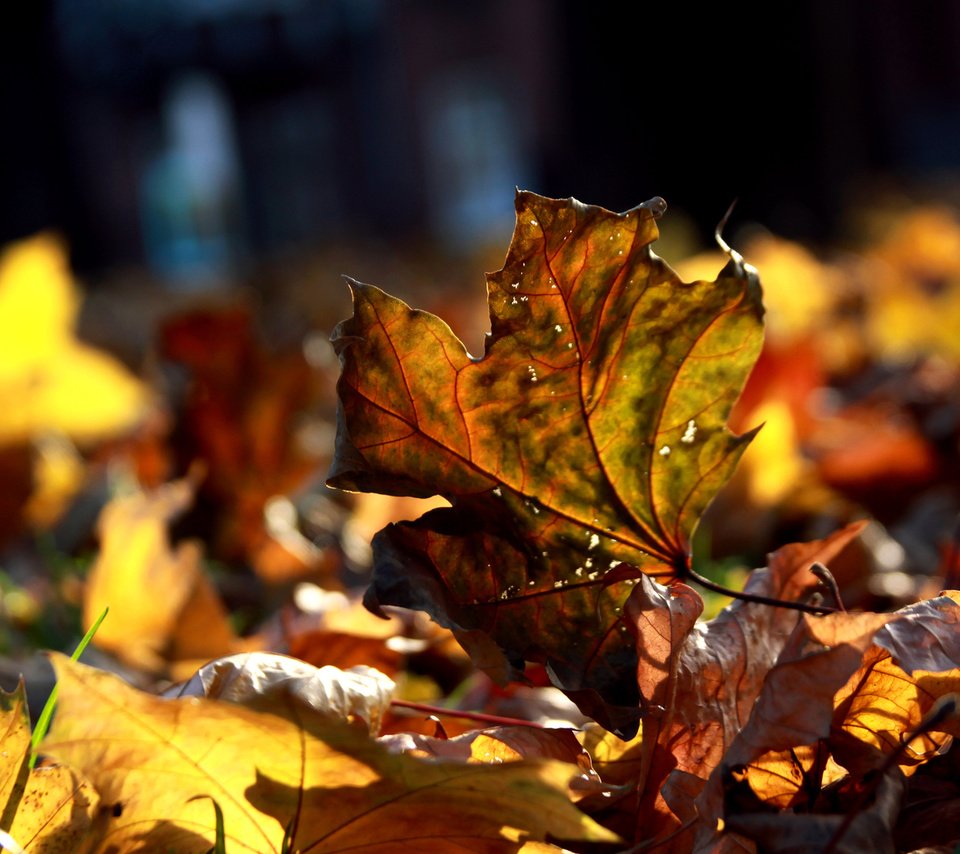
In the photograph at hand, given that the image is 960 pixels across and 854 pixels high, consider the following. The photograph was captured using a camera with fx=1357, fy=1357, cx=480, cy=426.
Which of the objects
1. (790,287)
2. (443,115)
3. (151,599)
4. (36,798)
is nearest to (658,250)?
(790,287)

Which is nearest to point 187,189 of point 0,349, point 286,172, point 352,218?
point 286,172

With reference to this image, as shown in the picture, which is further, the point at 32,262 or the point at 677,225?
the point at 677,225

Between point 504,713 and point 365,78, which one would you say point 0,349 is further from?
point 365,78

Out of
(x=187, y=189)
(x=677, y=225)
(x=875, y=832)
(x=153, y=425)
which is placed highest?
(x=875, y=832)

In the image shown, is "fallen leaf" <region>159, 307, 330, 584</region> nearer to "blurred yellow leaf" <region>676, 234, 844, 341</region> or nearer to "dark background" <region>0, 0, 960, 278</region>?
"blurred yellow leaf" <region>676, 234, 844, 341</region>

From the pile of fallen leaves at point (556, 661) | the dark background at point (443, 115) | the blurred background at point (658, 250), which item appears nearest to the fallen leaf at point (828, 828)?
the pile of fallen leaves at point (556, 661)

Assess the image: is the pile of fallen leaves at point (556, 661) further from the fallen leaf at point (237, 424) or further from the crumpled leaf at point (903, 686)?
the fallen leaf at point (237, 424)
